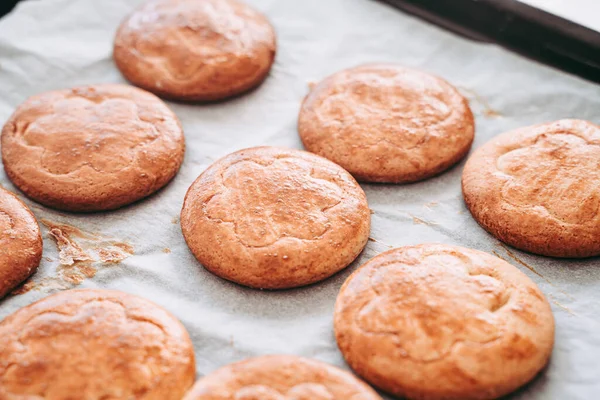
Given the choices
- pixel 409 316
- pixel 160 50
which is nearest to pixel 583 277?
pixel 409 316

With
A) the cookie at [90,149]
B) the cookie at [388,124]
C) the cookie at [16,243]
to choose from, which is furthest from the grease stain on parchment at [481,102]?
the cookie at [16,243]

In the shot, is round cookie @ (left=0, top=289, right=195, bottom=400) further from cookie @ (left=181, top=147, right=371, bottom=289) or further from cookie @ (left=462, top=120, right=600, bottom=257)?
cookie @ (left=462, top=120, right=600, bottom=257)

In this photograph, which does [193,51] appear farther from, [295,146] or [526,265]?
[526,265]

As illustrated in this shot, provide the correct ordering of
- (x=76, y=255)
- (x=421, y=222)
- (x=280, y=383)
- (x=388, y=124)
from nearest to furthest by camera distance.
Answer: (x=280, y=383) < (x=76, y=255) < (x=421, y=222) < (x=388, y=124)

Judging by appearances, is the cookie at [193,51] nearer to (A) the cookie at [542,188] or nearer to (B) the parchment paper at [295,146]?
(B) the parchment paper at [295,146]

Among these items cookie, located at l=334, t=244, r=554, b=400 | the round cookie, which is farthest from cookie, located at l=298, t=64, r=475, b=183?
the round cookie

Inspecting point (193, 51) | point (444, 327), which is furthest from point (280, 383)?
point (193, 51)

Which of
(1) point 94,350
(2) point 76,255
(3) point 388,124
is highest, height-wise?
(3) point 388,124
